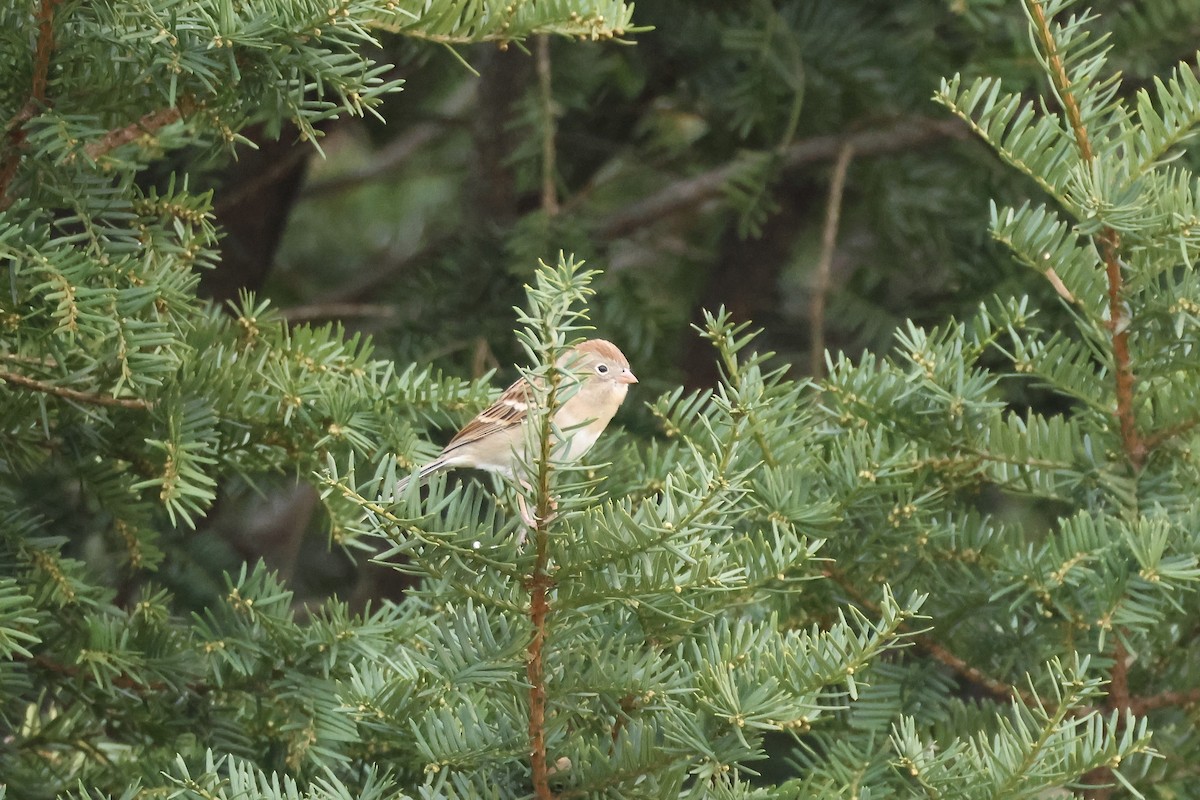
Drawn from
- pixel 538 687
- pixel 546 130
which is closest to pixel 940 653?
pixel 538 687

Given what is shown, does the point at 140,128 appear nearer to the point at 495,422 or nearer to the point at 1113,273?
the point at 495,422

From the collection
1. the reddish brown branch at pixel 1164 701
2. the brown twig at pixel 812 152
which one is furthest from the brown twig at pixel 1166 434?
the brown twig at pixel 812 152

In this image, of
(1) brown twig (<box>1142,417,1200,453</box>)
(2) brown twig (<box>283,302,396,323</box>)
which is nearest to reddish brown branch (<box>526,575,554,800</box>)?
(1) brown twig (<box>1142,417,1200,453</box>)

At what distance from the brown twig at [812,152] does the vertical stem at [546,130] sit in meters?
0.23

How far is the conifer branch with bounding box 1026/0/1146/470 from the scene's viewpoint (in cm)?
157

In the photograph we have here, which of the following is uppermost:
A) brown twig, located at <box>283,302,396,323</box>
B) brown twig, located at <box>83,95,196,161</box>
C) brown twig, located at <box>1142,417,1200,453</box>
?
brown twig, located at <box>83,95,196,161</box>

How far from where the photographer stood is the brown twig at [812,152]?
125 inches

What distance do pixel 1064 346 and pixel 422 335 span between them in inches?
Answer: 62.2

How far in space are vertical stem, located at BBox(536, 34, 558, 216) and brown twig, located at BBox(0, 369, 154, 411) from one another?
1.45 m

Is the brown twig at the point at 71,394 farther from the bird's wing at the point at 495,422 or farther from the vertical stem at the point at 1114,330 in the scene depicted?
the vertical stem at the point at 1114,330

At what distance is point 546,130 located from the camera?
2.87 metres

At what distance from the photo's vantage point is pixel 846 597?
5.68 ft

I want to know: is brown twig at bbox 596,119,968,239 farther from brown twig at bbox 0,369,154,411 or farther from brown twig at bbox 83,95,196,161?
brown twig at bbox 0,369,154,411

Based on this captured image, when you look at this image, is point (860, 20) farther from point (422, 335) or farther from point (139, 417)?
point (139, 417)
